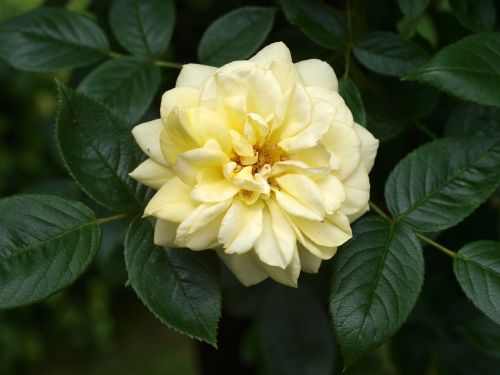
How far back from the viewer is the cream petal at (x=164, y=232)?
649 millimetres

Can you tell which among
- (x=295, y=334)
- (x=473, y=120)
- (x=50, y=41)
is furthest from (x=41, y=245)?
(x=295, y=334)

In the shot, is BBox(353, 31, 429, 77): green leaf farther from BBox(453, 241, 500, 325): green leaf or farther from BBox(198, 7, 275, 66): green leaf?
BBox(453, 241, 500, 325): green leaf

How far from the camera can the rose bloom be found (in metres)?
0.60

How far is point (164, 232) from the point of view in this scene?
0.65 meters

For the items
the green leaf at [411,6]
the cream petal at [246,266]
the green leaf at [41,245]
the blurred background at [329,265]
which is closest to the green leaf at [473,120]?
the blurred background at [329,265]

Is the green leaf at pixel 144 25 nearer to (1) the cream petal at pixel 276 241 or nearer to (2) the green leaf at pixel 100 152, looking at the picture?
(2) the green leaf at pixel 100 152

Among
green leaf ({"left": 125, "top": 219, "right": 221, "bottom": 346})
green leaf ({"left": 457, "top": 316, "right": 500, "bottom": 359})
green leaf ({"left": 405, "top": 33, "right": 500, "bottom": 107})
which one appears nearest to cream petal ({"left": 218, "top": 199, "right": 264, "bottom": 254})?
green leaf ({"left": 125, "top": 219, "right": 221, "bottom": 346})

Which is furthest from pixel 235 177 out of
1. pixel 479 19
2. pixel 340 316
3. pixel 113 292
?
pixel 113 292

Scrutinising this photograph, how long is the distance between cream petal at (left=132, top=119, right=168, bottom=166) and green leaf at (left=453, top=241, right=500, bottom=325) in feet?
1.08

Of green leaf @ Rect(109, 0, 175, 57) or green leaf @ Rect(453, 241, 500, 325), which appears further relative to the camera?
green leaf @ Rect(109, 0, 175, 57)

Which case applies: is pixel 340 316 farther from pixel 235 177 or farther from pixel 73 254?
pixel 73 254

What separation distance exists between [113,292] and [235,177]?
2536 millimetres

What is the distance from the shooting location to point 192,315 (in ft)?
2.23

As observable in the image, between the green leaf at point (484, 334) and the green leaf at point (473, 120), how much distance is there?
0.86 feet
